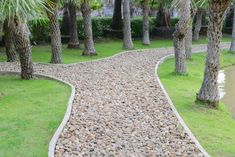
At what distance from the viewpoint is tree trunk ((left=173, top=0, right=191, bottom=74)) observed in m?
17.0

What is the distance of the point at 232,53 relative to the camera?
27812 millimetres

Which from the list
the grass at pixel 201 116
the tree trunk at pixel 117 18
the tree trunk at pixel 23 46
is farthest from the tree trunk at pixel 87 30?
the tree trunk at pixel 117 18

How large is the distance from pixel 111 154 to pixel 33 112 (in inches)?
149

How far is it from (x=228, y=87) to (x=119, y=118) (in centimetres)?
931

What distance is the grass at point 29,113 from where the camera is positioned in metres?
8.80

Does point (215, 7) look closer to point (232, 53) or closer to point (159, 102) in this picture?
point (159, 102)

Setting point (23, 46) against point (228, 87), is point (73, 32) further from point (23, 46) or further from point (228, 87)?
point (23, 46)

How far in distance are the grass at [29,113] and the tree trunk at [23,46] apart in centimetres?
38

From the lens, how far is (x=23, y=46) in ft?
52.3

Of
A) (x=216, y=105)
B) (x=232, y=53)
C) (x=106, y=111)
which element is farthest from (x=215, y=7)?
(x=232, y=53)

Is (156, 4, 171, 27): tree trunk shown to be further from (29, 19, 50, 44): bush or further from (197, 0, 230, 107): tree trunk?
(197, 0, 230, 107): tree trunk

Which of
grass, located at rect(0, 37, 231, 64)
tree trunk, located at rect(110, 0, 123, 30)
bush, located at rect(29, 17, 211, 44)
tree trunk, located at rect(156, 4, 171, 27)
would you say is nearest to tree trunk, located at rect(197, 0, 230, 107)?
grass, located at rect(0, 37, 231, 64)

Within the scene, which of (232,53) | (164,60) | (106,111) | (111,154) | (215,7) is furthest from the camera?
(232,53)

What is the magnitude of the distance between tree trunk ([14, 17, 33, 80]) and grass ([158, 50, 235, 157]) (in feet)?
15.2
